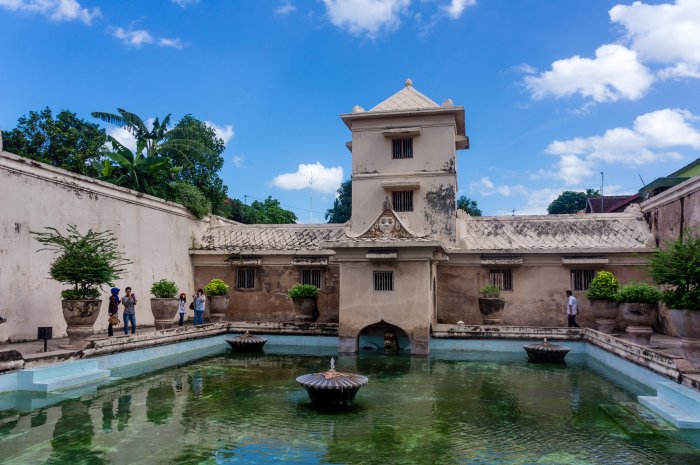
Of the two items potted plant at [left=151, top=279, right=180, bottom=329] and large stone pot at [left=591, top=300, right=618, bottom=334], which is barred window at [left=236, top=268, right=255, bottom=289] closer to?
potted plant at [left=151, top=279, right=180, bottom=329]

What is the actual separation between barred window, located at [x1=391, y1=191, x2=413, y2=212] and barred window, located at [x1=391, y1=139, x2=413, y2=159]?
1.21m

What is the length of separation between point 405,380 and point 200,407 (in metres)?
4.09

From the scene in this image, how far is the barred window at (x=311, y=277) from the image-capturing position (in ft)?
59.9

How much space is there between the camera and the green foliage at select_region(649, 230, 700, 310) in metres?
8.04

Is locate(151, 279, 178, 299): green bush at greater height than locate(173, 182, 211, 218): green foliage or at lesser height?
lesser

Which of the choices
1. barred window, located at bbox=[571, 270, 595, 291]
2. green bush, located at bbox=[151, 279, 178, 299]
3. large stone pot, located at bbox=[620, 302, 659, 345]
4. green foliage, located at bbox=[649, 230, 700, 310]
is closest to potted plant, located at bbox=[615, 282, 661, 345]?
large stone pot, located at bbox=[620, 302, 659, 345]

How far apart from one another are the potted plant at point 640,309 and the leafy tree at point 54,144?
21266 mm

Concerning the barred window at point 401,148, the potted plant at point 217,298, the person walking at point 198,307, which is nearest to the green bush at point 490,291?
the barred window at point 401,148

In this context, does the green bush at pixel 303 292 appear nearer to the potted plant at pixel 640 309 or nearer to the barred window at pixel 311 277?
the barred window at pixel 311 277

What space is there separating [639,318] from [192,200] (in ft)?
48.8

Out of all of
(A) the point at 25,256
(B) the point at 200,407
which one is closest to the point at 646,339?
(B) the point at 200,407

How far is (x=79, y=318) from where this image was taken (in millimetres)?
10461

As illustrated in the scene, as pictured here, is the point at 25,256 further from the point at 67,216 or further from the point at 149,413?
the point at 149,413

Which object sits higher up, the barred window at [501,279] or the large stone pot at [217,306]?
the barred window at [501,279]
